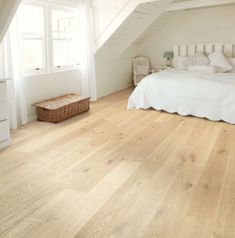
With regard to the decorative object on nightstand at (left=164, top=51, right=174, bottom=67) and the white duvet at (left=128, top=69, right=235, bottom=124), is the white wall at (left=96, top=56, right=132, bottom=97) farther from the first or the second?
the white duvet at (left=128, top=69, right=235, bottom=124)

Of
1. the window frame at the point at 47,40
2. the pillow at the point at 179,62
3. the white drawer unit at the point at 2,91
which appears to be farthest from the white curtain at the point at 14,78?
the pillow at the point at 179,62

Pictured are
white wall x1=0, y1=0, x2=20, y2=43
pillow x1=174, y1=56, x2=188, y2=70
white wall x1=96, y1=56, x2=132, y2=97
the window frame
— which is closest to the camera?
white wall x1=0, y1=0, x2=20, y2=43

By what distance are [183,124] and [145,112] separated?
83cm

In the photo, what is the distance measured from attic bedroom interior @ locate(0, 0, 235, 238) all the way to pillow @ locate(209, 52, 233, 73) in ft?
0.09

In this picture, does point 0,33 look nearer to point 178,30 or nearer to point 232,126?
point 232,126

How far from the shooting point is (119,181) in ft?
7.51

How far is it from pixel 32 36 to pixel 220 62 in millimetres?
3666

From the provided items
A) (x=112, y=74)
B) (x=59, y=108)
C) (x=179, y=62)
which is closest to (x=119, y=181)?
(x=59, y=108)

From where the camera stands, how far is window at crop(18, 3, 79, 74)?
4097 mm

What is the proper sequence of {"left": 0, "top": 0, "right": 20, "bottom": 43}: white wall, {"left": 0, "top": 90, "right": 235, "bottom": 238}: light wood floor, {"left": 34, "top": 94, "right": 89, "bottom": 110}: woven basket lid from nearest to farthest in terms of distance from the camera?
{"left": 0, "top": 90, "right": 235, "bottom": 238}: light wood floor < {"left": 0, "top": 0, "right": 20, "bottom": 43}: white wall < {"left": 34, "top": 94, "right": 89, "bottom": 110}: woven basket lid

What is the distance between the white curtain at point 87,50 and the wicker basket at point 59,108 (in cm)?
80

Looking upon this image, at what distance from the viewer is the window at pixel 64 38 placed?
4.70 metres

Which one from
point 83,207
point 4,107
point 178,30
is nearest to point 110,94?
point 178,30

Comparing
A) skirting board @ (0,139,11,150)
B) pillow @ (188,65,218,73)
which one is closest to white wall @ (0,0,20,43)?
skirting board @ (0,139,11,150)
